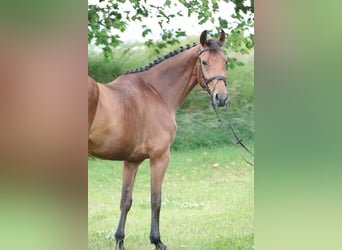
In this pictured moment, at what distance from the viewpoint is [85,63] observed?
191 cm

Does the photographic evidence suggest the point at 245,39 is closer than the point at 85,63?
No

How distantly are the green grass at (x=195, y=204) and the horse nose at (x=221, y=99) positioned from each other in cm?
27

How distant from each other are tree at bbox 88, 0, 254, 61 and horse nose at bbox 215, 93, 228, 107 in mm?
291

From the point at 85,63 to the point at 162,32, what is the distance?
1010 millimetres

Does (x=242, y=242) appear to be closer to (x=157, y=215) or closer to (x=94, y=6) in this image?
(x=157, y=215)

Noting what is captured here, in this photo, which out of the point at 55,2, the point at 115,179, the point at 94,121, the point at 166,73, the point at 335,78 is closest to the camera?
the point at 55,2

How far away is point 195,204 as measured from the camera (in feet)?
9.47

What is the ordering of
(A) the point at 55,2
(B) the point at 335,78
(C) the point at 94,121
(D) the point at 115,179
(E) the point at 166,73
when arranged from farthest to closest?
1. (E) the point at 166,73
2. (D) the point at 115,179
3. (C) the point at 94,121
4. (B) the point at 335,78
5. (A) the point at 55,2

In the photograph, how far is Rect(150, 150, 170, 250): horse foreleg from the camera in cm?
281

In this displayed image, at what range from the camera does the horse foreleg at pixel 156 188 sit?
2814mm

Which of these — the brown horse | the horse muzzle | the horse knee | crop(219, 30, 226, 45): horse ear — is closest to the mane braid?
the brown horse

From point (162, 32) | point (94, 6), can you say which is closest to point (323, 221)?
point (162, 32)

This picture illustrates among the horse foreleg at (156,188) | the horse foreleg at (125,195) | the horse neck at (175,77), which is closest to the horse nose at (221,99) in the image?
the horse neck at (175,77)

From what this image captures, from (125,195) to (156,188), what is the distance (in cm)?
19
